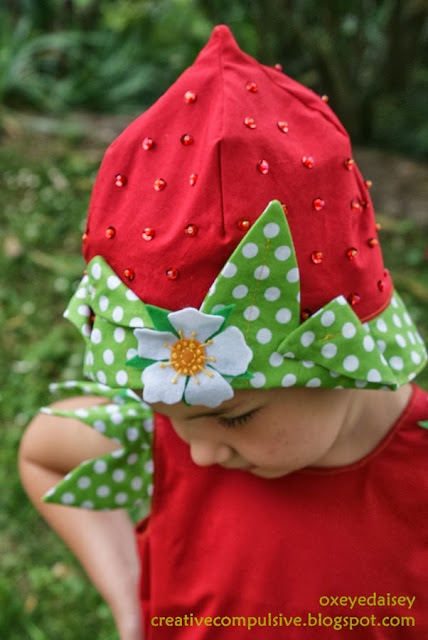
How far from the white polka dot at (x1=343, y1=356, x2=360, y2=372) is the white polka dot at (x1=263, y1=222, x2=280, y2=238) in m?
0.24

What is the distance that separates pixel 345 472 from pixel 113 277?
592mm

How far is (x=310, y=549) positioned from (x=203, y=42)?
14.8ft

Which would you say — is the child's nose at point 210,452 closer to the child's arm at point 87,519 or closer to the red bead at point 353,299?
the red bead at point 353,299

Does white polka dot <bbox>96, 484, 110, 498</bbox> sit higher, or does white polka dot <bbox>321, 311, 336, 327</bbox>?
white polka dot <bbox>321, 311, 336, 327</bbox>

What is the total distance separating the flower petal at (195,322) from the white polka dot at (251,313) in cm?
5

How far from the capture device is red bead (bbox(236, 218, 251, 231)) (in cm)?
112

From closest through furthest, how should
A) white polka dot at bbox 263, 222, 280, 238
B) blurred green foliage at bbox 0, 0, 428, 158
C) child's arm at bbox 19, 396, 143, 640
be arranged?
white polka dot at bbox 263, 222, 280, 238 → child's arm at bbox 19, 396, 143, 640 → blurred green foliage at bbox 0, 0, 428, 158

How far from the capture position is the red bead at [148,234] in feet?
3.80

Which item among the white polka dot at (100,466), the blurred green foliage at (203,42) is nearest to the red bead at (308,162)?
the white polka dot at (100,466)

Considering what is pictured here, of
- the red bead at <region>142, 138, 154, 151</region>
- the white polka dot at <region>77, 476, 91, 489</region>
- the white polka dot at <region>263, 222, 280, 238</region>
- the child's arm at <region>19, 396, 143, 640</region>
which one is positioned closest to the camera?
the white polka dot at <region>263, 222, 280, 238</region>

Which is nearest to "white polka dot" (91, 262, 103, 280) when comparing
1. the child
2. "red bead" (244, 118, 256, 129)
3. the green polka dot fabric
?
the child

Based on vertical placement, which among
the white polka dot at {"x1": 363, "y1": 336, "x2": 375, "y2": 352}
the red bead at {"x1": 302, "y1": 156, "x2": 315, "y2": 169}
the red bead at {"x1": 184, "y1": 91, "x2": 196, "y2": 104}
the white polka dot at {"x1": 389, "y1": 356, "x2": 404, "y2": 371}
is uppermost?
the red bead at {"x1": 184, "y1": 91, "x2": 196, "y2": 104}

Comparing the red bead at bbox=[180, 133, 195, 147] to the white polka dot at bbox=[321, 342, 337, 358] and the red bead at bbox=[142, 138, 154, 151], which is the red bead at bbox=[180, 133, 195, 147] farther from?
the white polka dot at bbox=[321, 342, 337, 358]

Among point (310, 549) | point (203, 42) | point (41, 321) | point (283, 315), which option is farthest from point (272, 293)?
point (203, 42)
